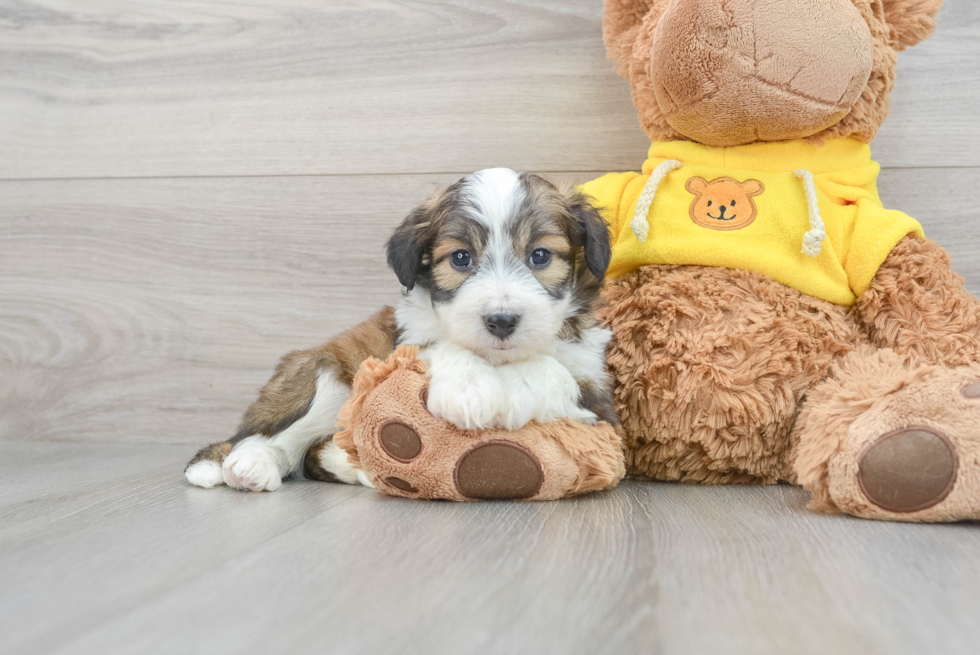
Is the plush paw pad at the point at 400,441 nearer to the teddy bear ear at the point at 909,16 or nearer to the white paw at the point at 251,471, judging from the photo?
the white paw at the point at 251,471

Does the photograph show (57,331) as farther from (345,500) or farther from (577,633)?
(577,633)

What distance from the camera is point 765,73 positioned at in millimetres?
1562

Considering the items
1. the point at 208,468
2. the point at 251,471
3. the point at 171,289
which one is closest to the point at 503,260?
the point at 251,471

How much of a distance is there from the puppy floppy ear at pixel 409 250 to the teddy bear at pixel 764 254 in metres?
0.45

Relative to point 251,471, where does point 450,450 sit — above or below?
above

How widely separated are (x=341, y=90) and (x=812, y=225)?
1.44 metres

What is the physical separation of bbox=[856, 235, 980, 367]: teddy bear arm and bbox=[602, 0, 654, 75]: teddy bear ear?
77cm

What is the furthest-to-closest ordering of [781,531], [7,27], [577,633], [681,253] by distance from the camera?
[7,27] < [681,253] < [781,531] < [577,633]

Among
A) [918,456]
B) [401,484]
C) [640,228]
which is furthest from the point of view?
[640,228]

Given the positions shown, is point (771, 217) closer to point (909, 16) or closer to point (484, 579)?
point (909, 16)

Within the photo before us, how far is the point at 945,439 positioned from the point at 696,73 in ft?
2.76

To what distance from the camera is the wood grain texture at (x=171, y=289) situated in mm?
2367

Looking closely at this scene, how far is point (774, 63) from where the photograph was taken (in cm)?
155

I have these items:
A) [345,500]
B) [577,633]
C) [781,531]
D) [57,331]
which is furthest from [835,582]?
[57,331]
